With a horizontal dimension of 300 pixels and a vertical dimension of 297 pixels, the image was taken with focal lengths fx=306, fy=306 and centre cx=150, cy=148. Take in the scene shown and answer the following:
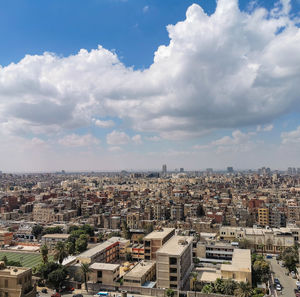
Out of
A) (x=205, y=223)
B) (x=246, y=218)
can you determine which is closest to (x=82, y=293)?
(x=205, y=223)

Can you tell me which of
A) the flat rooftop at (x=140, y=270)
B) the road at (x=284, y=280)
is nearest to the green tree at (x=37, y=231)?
the flat rooftop at (x=140, y=270)

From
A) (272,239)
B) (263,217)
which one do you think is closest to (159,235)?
(272,239)

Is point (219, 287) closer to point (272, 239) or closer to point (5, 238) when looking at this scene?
point (272, 239)

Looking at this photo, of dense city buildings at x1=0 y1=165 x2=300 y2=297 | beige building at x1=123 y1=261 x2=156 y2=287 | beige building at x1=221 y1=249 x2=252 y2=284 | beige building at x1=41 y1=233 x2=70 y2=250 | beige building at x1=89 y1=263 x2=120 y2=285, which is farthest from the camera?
beige building at x1=41 y1=233 x2=70 y2=250

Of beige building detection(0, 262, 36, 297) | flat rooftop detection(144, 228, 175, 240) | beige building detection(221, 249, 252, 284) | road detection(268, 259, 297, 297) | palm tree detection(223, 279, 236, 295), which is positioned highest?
flat rooftop detection(144, 228, 175, 240)

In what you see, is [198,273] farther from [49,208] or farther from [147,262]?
[49,208]

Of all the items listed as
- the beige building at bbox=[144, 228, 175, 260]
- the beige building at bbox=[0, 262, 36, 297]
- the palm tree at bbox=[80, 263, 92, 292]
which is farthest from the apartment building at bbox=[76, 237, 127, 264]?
the beige building at bbox=[0, 262, 36, 297]

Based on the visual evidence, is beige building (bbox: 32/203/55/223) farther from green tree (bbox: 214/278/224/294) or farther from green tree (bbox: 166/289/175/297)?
green tree (bbox: 214/278/224/294)
